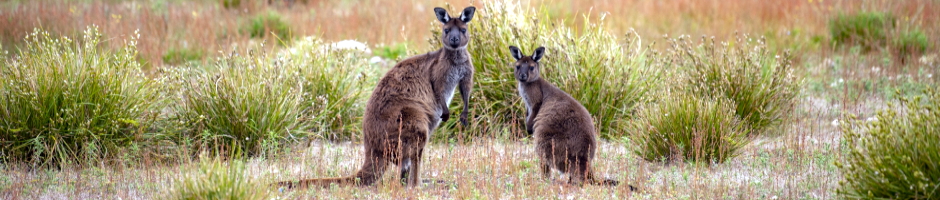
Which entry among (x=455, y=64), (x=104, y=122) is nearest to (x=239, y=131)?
(x=104, y=122)

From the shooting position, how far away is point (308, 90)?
28.1ft

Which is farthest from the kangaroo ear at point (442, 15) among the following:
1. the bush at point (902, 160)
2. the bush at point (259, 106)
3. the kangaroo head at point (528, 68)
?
the bush at point (902, 160)

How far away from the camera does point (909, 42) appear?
12.2 m

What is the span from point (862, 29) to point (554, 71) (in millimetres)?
7169

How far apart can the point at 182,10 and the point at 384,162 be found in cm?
1145

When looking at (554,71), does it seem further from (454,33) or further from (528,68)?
(454,33)

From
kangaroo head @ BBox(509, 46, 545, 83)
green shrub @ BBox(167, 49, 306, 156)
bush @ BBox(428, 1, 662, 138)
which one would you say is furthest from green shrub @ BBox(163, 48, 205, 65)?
kangaroo head @ BBox(509, 46, 545, 83)

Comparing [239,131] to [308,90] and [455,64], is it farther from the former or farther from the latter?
[455,64]

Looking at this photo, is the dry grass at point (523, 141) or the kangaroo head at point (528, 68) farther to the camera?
the kangaroo head at point (528, 68)

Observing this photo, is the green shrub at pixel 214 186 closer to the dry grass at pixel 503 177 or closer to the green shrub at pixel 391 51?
the dry grass at pixel 503 177

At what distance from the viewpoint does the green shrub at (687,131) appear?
6.83 metres

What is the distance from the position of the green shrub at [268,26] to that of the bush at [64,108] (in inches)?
285

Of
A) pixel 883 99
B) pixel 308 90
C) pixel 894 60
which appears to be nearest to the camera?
pixel 308 90

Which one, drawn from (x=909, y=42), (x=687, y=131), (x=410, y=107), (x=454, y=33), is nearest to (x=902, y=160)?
(x=687, y=131)
